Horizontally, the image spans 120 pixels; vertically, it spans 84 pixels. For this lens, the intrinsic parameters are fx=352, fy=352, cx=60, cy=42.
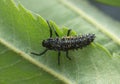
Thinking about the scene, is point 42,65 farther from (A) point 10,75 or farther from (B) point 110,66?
(B) point 110,66

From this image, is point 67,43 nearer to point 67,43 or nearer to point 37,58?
point 67,43

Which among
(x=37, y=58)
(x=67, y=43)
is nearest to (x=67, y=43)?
(x=67, y=43)

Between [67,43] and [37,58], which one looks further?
[67,43]

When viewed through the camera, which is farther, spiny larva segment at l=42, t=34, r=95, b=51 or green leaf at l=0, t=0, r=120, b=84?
spiny larva segment at l=42, t=34, r=95, b=51

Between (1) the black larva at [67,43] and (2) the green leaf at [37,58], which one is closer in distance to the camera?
(2) the green leaf at [37,58]

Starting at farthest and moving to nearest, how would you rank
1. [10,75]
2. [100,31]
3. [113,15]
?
1. [113,15]
2. [100,31]
3. [10,75]

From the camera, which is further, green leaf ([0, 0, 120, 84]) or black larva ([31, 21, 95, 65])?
black larva ([31, 21, 95, 65])

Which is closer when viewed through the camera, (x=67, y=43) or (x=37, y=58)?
(x=37, y=58)

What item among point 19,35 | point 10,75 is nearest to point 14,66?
point 10,75
